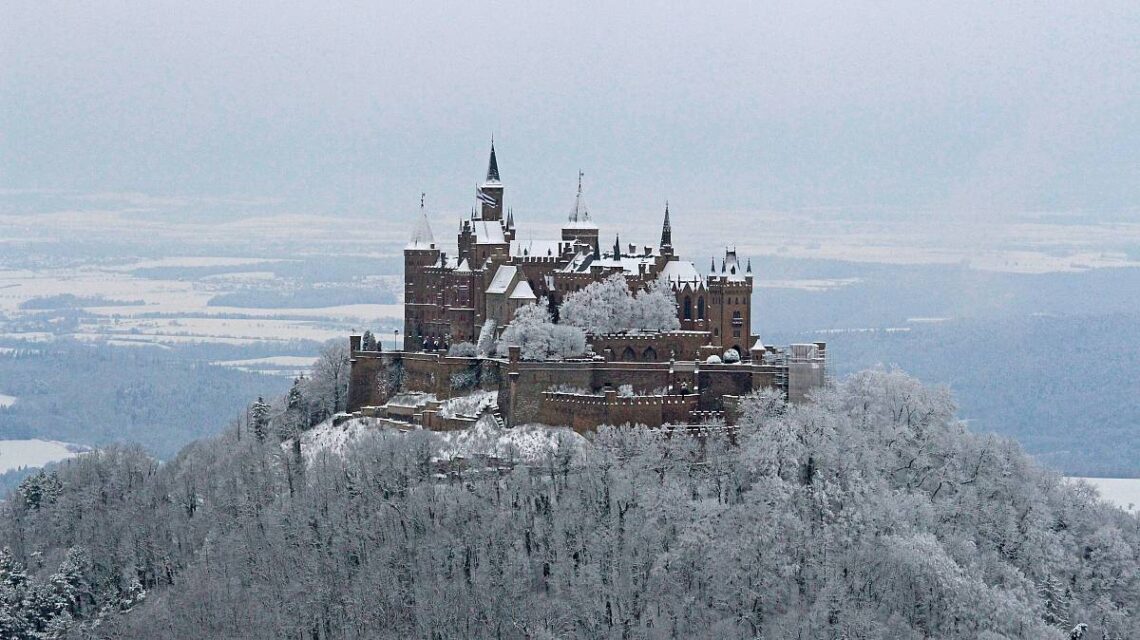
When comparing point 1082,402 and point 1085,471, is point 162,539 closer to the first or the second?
point 1085,471

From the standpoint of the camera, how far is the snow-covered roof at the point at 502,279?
87.8m

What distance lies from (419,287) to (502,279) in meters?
5.78

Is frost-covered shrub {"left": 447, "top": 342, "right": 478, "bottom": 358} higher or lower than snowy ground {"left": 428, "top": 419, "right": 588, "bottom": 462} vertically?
higher

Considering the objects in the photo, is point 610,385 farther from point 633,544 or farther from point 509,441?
point 633,544

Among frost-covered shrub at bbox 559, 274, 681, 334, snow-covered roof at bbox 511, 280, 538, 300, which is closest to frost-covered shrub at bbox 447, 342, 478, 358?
snow-covered roof at bbox 511, 280, 538, 300

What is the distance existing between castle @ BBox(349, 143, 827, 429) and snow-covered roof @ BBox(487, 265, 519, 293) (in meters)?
0.07

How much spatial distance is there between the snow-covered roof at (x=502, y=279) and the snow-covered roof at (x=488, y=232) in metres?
1.98

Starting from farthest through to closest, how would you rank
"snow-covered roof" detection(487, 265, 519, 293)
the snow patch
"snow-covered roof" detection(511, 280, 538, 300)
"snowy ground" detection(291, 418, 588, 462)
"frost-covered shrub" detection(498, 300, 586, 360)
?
"snow-covered roof" detection(487, 265, 519, 293) < "snow-covered roof" detection(511, 280, 538, 300) < "frost-covered shrub" detection(498, 300, 586, 360) < "snowy ground" detection(291, 418, 588, 462) < the snow patch

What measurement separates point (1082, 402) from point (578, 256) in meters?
66.4

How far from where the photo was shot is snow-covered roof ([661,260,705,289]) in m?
87.1

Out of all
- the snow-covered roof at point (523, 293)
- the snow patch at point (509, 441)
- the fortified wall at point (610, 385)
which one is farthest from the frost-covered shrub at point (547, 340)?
the snow patch at point (509, 441)

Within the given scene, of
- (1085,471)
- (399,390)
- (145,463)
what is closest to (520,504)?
(399,390)

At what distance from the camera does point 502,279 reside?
88125mm

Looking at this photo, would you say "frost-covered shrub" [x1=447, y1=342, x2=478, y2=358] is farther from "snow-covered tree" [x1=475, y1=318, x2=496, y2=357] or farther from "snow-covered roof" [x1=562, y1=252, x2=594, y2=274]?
"snow-covered roof" [x1=562, y1=252, x2=594, y2=274]
